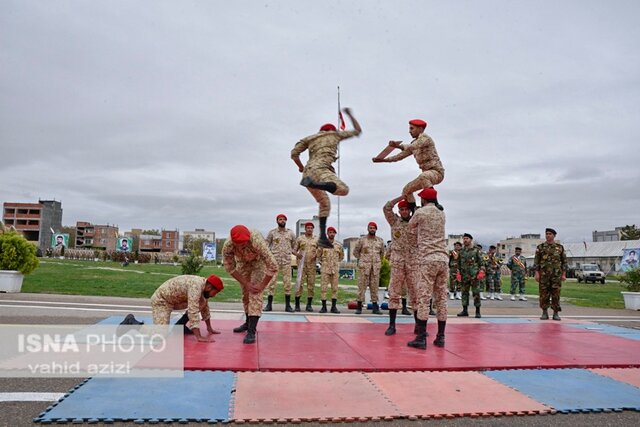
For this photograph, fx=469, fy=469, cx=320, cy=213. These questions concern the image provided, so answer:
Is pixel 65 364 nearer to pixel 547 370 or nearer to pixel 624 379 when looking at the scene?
pixel 547 370

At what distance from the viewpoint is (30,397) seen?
3986 mm

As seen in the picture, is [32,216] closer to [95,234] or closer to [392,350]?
[95,234]

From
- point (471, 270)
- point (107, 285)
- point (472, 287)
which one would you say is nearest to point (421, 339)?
point (471, 270)

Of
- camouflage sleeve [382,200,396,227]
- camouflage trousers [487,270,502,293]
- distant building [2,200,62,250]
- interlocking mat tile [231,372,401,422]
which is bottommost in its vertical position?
interlocking mat tile [231,372,401,422]

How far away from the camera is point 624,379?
522cm

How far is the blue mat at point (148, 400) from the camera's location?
361 cm

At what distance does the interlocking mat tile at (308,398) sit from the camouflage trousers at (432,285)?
2.05 metres

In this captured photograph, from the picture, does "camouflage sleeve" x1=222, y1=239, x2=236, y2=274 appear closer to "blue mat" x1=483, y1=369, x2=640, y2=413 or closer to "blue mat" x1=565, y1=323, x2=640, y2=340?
"blue mat" x1=483, y1=369, x2=640, y2=413

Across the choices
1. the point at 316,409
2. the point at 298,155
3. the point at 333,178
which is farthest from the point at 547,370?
the point at 298,155

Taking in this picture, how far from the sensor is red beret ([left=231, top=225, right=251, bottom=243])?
621 centimetres

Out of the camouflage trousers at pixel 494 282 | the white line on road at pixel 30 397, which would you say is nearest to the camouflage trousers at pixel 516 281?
the camouflage trousers at pixel 494 282

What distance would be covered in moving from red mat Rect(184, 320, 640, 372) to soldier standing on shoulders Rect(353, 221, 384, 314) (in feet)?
8.42

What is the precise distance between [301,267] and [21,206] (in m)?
117

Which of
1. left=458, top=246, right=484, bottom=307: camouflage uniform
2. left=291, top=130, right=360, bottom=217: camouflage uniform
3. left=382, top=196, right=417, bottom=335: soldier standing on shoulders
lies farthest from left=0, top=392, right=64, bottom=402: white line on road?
left=458, top=246, right=484, bottom=307: camouflage uniform
